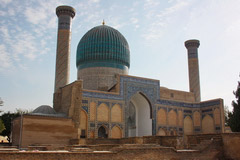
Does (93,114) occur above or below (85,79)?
below

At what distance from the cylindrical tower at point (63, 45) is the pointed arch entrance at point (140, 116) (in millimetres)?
4697

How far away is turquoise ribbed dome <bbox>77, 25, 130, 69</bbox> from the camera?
2055 cm

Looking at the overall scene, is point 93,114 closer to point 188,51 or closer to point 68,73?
point 68,73

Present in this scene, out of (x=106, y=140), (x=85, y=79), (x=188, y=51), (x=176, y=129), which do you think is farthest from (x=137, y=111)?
(x=188, y=51)

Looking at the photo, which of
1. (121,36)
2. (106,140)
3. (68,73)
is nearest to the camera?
(106,140)

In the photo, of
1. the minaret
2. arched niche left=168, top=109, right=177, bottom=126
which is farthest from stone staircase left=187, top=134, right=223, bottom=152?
the minaret

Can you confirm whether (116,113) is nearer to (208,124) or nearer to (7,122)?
(208,124)

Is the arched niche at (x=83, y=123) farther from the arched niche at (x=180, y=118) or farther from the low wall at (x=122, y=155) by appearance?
the low wall at (x=122, y=155)

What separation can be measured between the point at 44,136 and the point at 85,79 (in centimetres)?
773

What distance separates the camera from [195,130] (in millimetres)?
20203

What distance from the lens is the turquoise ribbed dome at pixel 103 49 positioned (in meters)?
20.5

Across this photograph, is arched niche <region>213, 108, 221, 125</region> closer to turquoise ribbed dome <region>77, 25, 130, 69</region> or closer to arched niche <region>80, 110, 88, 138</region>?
turquoise ribbed dome <region>77, 25, 130, 69</region>

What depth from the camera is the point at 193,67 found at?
907 inches

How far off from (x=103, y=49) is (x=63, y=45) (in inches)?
137
